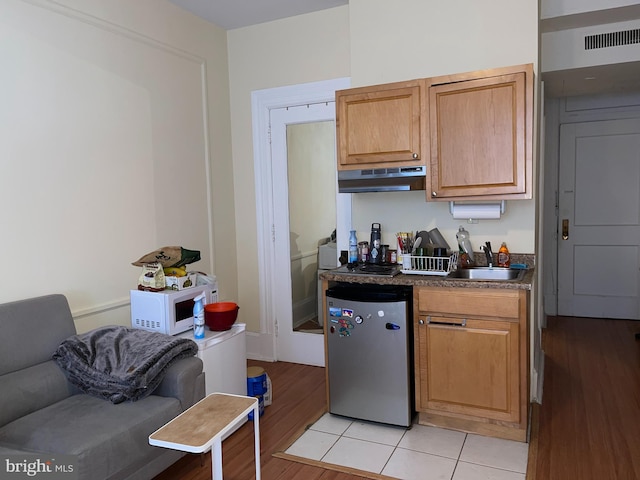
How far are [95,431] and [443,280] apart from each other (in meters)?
1.86

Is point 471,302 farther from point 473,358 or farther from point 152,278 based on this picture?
point 152,278

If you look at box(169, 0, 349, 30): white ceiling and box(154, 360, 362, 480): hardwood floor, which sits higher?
box(169, 0, 349, 30): white ceiling

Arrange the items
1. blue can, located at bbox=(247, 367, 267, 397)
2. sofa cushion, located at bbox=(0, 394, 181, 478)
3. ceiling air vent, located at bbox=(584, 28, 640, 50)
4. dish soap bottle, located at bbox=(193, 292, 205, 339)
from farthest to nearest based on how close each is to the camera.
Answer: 1. ceiling air vent, located at bbox=(584, 28, 640, 50)
2. blue can, located at bbox=(247, 367, 267, 397)
3. dish soap bottle, located at bbox=(193, 292, 205, 339)
4. sofa cushion, located at bbox=(0, 394, 181, 478)

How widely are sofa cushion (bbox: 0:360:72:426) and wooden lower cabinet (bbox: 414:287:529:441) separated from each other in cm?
188

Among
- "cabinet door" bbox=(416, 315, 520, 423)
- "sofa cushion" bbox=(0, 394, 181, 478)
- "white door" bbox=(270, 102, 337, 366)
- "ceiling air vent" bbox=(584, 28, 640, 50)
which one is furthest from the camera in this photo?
"white door" bbox=(270, 102, 337, 366)

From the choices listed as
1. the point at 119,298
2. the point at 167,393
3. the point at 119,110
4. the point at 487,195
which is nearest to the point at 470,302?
the point at 487,195

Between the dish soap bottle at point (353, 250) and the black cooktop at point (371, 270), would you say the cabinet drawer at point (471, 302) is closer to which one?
the black cooktop at point (371, 270)

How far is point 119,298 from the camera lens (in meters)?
3.04

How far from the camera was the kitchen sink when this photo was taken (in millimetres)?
2932

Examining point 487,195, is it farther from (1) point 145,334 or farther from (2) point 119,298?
(2) point 119,298

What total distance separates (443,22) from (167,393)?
2.73 metres

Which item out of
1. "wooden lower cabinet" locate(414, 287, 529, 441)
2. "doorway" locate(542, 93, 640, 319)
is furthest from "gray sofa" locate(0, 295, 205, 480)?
"doorway" locate(542, 93, 640, 319)

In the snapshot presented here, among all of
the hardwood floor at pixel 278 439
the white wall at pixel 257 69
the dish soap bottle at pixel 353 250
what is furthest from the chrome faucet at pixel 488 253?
the white wall at pixel 257 69

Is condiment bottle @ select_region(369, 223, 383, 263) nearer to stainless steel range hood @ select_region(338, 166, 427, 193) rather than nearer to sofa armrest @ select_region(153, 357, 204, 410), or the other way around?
stainless steel range hood @ select_region(338, 166, 427, 193)
